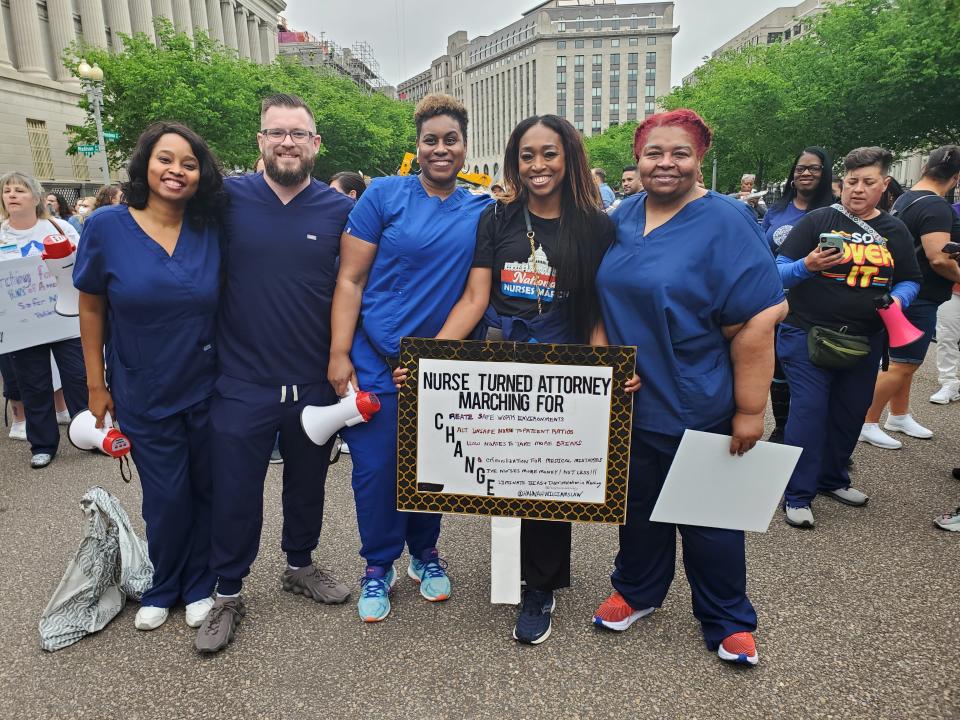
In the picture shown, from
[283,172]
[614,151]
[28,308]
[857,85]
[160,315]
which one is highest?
[614,151]

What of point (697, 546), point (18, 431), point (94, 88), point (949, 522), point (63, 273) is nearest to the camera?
point (697, 546)

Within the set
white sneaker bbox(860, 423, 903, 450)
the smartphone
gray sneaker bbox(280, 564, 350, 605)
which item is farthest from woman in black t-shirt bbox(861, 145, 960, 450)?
gray sneaker bbox(280, 564, 350, 605)

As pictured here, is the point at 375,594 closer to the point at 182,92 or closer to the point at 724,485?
the point at 724,485

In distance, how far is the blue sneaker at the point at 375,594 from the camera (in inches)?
115

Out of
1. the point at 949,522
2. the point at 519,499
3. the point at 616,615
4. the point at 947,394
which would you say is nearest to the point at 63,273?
the point at 519,499

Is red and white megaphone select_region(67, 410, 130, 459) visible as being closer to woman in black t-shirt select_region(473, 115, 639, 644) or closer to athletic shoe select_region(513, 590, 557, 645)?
woman in black t-shirt select_region(473, 115, 639, 644)

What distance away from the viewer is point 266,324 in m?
2.78

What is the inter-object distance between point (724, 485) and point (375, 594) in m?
1.60

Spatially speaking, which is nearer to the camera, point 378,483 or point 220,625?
point 220,625

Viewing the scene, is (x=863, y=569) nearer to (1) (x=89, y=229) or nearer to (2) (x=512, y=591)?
(2) (x=512, y=591)

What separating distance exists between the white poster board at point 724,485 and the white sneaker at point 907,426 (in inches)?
141

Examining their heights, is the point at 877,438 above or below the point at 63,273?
below

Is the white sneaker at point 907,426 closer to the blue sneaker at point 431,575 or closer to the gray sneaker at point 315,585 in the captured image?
the blue sneaker at point 431,575

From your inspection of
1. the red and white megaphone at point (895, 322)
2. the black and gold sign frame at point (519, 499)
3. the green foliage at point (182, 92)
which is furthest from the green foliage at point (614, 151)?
the black and gold sign frame at point (519, 499)
